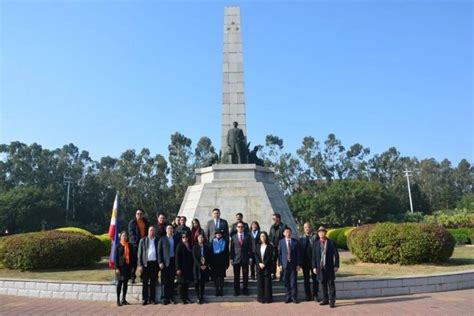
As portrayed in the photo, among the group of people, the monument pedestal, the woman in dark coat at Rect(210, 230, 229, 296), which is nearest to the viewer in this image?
the group of people

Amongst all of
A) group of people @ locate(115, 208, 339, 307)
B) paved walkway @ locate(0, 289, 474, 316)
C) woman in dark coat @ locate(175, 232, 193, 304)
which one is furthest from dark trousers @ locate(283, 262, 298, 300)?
woman in dark coat @ locate(175, 232, 193, 304)

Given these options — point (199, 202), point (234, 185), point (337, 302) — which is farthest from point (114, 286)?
point (234, 185)

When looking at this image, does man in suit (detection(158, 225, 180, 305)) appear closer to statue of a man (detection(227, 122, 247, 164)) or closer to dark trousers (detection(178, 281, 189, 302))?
dark trousers (detection(178, 281, 189, 302))

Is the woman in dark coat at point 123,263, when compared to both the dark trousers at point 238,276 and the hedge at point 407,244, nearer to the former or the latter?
the dark trousers at point 238,276

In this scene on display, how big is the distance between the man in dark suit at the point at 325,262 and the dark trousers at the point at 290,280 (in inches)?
15.9

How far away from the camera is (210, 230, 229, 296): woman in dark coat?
8.12 m

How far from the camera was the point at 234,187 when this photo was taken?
45.4 ft

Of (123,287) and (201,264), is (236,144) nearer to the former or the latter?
(201,264)

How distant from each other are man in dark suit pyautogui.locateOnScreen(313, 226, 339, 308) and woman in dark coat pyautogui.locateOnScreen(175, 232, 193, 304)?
7.72 ft

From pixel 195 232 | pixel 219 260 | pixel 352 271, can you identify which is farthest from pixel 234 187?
pixel 219 260

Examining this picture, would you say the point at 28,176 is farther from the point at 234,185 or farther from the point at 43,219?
the point at 234,185

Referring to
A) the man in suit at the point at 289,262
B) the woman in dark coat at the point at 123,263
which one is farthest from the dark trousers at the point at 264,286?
the woman in dark coat at the point at 123,263

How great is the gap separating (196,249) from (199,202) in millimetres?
5238

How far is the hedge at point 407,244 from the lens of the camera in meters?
10.6
